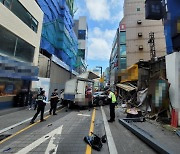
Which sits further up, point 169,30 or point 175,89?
point 169,30

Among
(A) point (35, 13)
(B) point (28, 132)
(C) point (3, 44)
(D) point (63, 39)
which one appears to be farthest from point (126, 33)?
(B) point (28, 132)

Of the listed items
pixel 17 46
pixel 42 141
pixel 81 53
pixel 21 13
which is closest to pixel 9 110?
pixel 17 46

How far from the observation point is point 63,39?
30156 millimetres

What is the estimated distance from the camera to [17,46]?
13.1 metres

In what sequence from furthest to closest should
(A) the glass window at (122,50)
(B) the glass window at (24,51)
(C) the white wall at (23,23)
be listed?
(A) the glass window at (122,50), (B) the glass window at (24,51), (C) the white wall at (23,23)

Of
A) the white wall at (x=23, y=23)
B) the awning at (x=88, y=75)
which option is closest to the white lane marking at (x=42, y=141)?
the white wall at (x=23, y=23)

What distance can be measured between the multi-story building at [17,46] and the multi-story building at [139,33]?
2610 cm

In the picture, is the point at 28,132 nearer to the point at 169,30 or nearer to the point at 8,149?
the point at 8,149

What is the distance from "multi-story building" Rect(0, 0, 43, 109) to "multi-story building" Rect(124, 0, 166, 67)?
85.6 ft

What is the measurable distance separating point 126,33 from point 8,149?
124 feet

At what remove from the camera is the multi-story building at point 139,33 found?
123 ft

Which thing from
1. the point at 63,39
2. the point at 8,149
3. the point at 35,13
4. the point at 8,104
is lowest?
the point at 8,149

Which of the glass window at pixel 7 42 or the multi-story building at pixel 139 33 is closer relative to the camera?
the glass window at pixel 7 42

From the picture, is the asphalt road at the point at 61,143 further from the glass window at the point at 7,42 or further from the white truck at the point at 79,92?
the white truck at the point at 79,92
